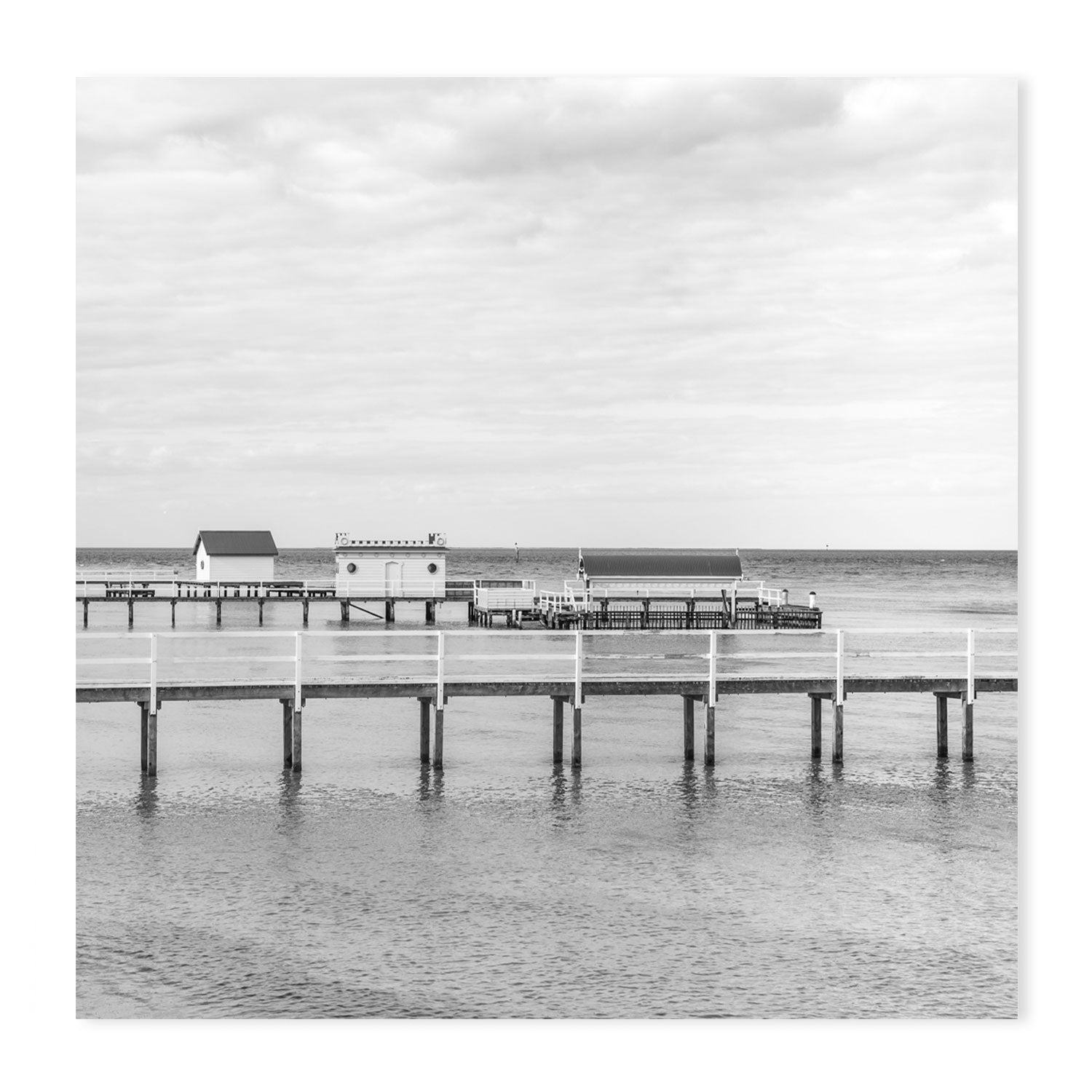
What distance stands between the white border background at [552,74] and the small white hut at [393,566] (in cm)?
4577

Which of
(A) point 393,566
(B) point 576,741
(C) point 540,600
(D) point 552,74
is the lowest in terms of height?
(B) point 576,741

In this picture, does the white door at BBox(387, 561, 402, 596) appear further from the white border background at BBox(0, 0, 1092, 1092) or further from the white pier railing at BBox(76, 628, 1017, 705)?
the white border background at BBox(0, 0, 1092, 1092)

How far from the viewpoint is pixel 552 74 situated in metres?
9.79

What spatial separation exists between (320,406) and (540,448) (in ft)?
27.5

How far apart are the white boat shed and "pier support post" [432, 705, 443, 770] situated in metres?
38.0

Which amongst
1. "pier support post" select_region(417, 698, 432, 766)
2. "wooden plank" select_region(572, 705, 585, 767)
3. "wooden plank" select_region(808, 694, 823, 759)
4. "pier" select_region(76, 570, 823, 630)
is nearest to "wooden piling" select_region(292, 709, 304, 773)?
"pier support post" select_region(417, 698, 432, 766)

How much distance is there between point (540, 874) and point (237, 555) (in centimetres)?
4442

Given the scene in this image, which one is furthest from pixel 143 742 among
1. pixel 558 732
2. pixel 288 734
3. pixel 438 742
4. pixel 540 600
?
pixel 540 600

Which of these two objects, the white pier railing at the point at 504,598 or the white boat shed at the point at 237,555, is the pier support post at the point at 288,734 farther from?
the white boat shed at the point at 237,555

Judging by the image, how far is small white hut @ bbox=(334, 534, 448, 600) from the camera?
2183 inches

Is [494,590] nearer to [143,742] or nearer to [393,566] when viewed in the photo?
[393,566]

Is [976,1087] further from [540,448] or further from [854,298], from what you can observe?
[540,448]

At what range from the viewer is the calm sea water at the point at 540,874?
1097 cm

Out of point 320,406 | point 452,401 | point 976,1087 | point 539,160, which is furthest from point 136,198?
point 452,401
